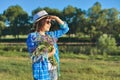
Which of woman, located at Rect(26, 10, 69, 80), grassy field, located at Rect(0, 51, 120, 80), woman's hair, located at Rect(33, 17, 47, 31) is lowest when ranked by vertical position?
grassy field, located at Rect(0, 51, 120, 80)

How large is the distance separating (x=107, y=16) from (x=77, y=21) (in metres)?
6.35

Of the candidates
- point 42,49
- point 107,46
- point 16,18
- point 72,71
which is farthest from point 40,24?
point 16,18

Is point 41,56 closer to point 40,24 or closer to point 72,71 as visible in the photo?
point 40,24

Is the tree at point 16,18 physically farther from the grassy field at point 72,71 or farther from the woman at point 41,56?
the woman at point 41,56

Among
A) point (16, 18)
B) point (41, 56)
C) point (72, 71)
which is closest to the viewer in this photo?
point (41, 56)

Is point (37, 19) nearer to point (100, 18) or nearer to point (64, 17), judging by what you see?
point (100, 18)

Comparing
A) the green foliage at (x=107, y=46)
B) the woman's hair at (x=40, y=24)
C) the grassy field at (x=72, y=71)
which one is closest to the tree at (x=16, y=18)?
the green foliage at (x=107, y=46)

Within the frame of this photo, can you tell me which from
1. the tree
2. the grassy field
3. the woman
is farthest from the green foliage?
the tree

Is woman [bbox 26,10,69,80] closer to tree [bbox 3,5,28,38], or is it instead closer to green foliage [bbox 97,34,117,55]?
green foliage [bbox 97,34,117,55]

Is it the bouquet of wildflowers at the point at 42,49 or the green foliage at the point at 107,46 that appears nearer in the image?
the bouquet of wildflowers at the point at 42,49

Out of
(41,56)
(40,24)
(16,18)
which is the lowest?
(41,56)

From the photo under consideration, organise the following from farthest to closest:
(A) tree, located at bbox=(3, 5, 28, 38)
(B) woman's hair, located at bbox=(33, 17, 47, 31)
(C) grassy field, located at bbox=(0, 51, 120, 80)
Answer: (A) tree, located at bbox=(3, 5, 28, 38), (C) grassy field, located at bbox=(0, 51, 120, 80), (B) woman's hair, located at bbox=(33, 17, 47, 31)

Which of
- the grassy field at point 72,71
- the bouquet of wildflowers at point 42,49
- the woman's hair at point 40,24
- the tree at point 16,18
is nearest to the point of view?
the bouquet of wildflowers at point 42,49

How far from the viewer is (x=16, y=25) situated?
72.8 metres
